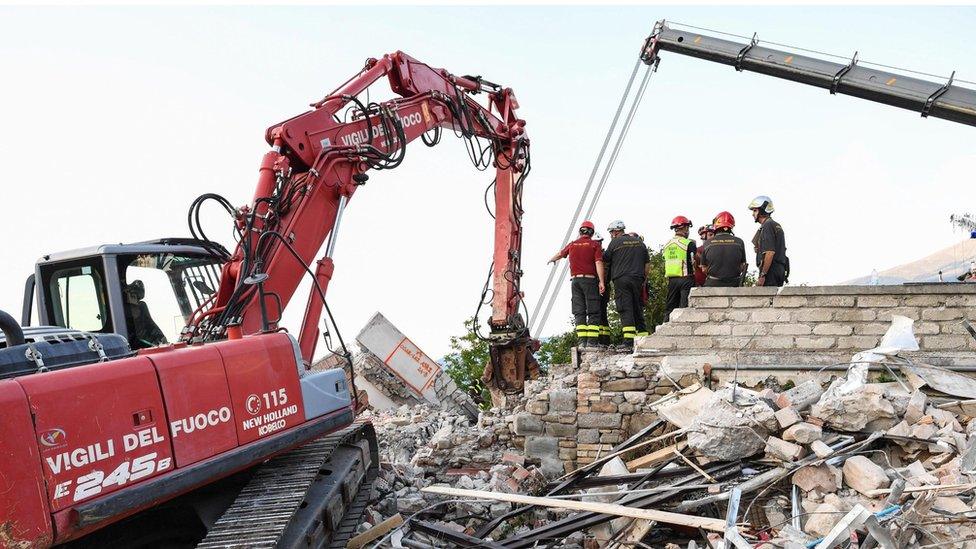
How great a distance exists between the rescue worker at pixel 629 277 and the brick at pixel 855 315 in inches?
126

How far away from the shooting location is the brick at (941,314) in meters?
7.08

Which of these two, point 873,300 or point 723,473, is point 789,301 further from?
point 723,473

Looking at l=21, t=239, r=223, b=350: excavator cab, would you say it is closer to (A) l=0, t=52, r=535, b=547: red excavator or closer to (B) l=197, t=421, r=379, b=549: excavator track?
(A) l=0, t=52, r=535, b=547: red excavator

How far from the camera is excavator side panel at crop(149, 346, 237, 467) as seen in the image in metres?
4.20

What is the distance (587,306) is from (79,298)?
6.63 m

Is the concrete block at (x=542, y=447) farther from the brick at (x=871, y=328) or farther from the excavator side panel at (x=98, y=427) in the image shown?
the excavator side panel at (x=98, y=427)

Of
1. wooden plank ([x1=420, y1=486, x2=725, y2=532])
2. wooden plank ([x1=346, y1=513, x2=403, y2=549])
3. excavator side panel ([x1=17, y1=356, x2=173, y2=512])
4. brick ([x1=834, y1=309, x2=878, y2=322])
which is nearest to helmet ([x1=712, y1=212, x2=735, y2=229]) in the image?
brick ([x1=834, y1=309, x2=878, y2=322])

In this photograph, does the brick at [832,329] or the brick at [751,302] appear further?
the brick at [751,302]

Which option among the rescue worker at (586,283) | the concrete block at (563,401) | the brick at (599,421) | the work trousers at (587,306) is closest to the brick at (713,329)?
the brick at (599,421)

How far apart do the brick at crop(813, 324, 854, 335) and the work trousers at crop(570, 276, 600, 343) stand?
12.4 ft

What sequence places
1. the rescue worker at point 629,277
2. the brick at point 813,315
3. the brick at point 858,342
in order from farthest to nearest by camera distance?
the rescue worker at point 629,277 < the brick at point 813,315 < the brick at point 858,342

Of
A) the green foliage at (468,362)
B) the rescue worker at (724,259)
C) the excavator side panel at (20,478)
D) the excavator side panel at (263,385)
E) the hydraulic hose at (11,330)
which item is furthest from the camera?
the green foliage at (468,362)

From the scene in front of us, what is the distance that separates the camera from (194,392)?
435 centimetres

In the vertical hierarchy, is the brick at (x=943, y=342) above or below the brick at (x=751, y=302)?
below
